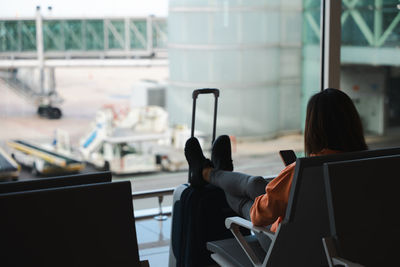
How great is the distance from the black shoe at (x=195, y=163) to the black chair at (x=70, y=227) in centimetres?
101

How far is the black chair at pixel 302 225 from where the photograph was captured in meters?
1.91

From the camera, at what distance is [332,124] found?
6.84 ft

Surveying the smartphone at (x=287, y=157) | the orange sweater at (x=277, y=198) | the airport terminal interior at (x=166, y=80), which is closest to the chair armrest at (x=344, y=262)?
the orange sweater at (x=277, y=198)

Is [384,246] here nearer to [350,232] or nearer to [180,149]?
[350,232]

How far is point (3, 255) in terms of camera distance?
155 centimetres

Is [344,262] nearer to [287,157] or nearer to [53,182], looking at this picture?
[287,157]

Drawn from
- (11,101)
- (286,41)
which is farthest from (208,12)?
(11,101)

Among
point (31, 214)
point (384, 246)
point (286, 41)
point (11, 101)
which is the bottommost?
point (384, 246)

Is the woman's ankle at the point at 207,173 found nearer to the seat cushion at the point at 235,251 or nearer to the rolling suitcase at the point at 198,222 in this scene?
the rolling suitcase at the point at 198,222

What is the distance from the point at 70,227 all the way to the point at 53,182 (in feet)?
0.54

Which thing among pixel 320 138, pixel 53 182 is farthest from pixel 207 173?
pixel 53 182

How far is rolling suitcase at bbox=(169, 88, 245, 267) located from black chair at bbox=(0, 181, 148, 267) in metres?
0.99

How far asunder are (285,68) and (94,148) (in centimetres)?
188

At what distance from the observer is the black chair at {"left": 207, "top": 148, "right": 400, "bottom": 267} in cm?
191
